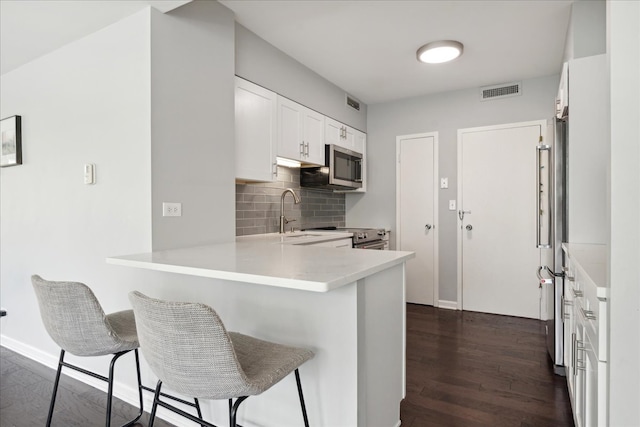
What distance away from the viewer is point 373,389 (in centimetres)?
152

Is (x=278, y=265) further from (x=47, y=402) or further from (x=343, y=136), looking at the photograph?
(x=343, y=136)

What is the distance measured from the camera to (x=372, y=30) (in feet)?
8.98

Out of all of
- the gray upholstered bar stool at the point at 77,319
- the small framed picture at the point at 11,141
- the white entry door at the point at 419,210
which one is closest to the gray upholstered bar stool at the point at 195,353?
the gray upholstered bar stool at the point at 77,319

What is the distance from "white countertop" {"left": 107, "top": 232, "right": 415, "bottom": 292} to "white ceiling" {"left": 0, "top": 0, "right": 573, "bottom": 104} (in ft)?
4.55

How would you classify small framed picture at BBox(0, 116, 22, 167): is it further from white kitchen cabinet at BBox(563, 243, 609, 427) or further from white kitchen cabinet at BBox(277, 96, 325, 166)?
white kitchen cabinet at BBox(563, 243, 609, 427)

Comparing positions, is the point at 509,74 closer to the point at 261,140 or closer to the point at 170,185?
the point at 261,140

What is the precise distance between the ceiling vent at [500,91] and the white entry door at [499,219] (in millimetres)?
344

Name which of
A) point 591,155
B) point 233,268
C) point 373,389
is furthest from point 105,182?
point 591,155

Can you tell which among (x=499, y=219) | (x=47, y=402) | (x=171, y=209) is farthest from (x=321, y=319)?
(x=499, y=219)

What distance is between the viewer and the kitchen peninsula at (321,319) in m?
1.36

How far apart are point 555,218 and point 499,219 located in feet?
5.40

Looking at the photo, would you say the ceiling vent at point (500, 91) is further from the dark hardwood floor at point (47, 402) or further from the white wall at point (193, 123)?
the dark hardwood floor at point (47, 402)

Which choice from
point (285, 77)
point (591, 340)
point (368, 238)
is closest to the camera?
point (591, 340)

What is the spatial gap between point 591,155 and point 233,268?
2.15m
